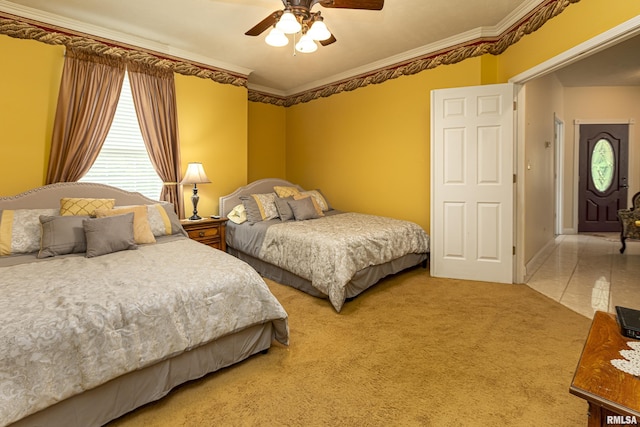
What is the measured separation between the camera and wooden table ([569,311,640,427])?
932 mm

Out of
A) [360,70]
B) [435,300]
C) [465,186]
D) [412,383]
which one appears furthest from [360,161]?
[412,383]

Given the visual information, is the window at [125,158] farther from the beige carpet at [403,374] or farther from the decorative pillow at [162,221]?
the beige carpet at [403,374]

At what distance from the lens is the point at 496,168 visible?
356cm

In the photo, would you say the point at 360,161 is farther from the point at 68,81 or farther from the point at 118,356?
the point at 118,356

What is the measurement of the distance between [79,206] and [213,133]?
1979 mm

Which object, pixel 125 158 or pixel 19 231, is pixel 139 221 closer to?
pixel 19 231

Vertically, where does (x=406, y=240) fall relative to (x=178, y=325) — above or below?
above

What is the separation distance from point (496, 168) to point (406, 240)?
1.24 metres

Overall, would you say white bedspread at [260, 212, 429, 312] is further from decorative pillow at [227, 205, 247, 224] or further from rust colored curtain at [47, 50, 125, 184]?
rust colored curtain at [47, 50, 125, 184]

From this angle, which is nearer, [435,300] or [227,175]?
[435,300]

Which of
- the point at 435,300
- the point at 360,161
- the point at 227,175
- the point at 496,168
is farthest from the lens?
the point at 360,161

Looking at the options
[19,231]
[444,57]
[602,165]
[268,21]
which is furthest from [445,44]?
[602,165]

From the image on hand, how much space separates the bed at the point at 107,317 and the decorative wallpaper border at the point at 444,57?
11.0 feet

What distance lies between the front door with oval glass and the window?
7.83m
